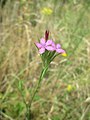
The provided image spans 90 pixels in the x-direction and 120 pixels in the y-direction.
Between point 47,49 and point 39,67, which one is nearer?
point 47,49

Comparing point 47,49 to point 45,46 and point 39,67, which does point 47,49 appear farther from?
point 39,67

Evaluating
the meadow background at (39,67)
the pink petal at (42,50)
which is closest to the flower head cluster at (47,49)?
the pink petal at (42,50)

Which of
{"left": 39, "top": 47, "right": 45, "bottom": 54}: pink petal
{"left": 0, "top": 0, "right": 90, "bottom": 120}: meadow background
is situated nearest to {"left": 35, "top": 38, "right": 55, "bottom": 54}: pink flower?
{"left": 39, "top": 47, "right": 45, "bottom": 54}: pink petal

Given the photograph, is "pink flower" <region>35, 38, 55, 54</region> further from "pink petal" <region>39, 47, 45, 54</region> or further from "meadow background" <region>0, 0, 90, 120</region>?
"meadow background" <region>0, 0, 90, 120</region>

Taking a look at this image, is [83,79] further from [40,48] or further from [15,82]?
[40,48]

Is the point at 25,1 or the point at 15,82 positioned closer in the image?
the point at 15,82

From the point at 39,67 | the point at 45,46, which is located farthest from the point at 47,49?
the point at 39,67

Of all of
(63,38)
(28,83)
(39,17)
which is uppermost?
(39,17)

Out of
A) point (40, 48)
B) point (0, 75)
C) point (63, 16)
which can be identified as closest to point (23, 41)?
point (0, 75)

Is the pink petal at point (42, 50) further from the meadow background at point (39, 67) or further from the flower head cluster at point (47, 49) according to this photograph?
the meadow background at point (39, 67)
